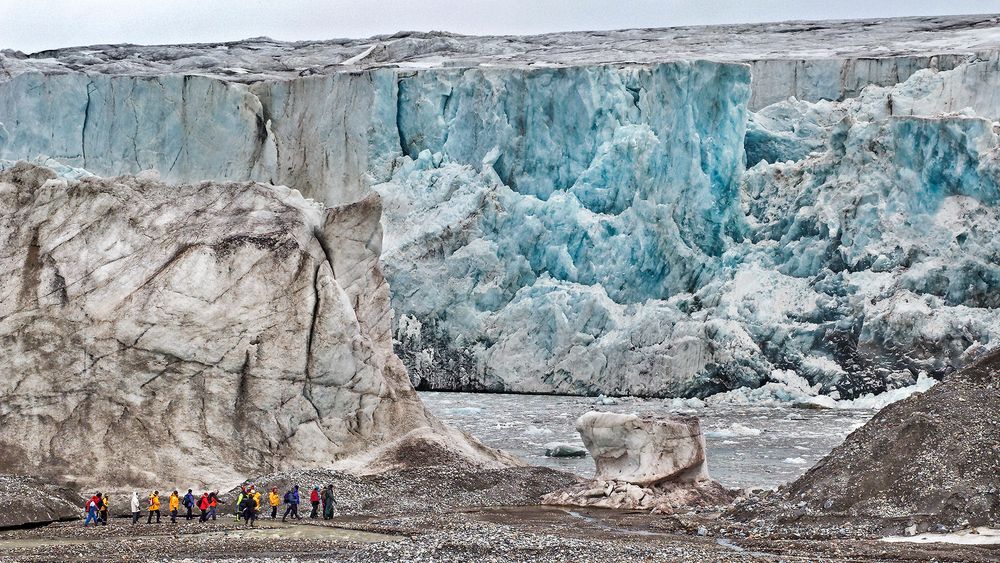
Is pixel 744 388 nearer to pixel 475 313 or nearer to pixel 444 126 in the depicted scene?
Answer: pixel 475 313

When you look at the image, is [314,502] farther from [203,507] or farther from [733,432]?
[733,432]

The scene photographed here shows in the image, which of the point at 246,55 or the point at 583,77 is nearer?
the point at 583,77

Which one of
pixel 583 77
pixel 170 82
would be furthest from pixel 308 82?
pixel 583 77

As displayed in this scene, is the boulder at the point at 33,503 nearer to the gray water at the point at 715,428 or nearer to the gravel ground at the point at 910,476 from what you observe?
the gravel ground at the point at 910,476

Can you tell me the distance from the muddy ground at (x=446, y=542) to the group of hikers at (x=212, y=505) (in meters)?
0.21

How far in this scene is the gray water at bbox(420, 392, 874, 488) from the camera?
24.8 metres

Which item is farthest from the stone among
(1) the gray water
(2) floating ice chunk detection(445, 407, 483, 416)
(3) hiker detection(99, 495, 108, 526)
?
(3) hiker detection(99, 495, 108, 526)

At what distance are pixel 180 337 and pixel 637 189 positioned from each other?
23041 mm

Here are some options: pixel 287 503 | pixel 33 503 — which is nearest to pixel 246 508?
pixel 287 503

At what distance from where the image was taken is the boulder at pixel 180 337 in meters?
18.9

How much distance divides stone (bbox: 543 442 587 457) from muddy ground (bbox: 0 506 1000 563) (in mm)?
9018

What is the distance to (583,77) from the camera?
1608 inches

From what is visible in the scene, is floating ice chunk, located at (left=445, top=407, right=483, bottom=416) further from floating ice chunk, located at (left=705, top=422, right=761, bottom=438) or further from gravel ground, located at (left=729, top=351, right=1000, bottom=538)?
gravel ground, located at (left=729, top=351, right=1000, bottom=538)

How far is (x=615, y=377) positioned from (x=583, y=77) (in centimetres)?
952
